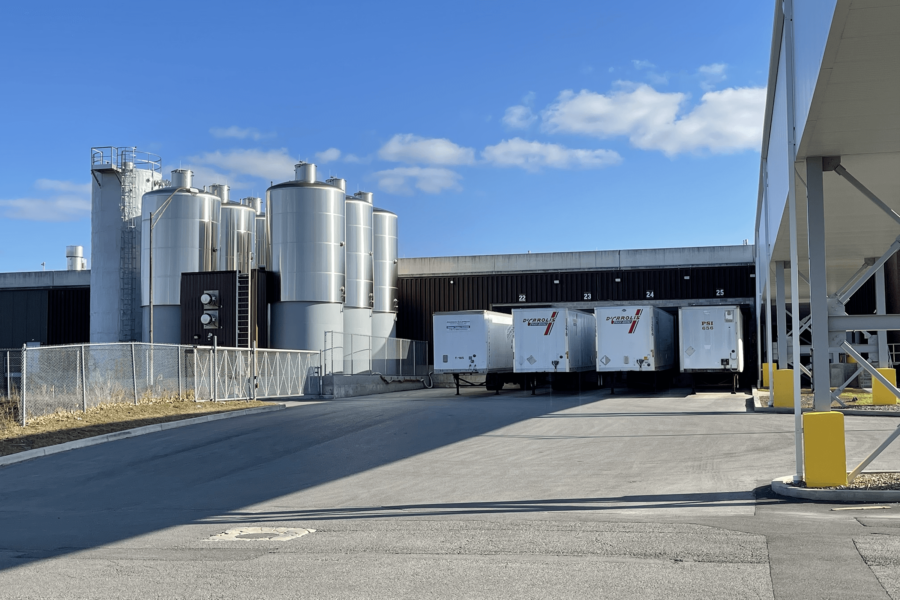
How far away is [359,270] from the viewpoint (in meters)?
41.3

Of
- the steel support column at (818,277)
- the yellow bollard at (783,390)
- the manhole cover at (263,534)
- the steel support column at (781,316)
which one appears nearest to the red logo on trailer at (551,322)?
the steel support column at (781,316)

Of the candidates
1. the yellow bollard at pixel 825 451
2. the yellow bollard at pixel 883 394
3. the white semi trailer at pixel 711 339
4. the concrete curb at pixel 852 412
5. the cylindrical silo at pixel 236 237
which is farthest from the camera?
the cylindrical silo at pixel 236 237

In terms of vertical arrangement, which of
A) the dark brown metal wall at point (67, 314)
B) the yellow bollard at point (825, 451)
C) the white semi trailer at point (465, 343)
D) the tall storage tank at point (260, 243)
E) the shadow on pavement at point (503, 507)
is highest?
the tall storage tank at point (260, 243)

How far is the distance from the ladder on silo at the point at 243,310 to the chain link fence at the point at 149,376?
3.16m

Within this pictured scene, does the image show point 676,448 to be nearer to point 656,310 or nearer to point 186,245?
point 656,310

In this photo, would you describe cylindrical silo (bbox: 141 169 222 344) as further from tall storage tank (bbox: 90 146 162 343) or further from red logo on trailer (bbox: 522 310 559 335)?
red logo on trailer (bbox: 522 310 559 335)

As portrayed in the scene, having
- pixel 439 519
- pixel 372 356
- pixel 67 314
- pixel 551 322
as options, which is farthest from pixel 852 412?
pixel 67 314

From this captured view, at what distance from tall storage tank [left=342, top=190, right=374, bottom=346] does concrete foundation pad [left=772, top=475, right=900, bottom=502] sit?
30834mm

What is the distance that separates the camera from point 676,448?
1538 cm

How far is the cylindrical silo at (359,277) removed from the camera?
1581 inches

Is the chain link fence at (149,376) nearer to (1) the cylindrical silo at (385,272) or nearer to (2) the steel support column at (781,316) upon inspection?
(1) the cylindrical silo at (385,272)

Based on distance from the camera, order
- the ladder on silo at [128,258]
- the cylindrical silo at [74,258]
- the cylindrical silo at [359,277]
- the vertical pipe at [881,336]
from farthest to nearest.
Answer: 1. the cylindrical silo at [74,258]
2. the ladder on silo at [128,258]
3. the cylindrical silo at [359,277]
4. the vertical pipe at [881,336]

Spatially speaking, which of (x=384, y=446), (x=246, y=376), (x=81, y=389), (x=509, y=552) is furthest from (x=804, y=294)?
(x=509, y=552)

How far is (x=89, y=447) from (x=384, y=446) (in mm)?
6023
